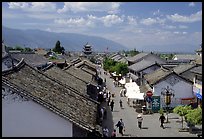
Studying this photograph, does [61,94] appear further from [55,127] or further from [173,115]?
[173,115]

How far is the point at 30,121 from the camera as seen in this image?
11.8 metres

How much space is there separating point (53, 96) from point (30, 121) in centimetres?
253

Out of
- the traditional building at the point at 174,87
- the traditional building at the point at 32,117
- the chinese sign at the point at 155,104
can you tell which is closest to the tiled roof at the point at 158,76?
the traditional building at the point at 174,87

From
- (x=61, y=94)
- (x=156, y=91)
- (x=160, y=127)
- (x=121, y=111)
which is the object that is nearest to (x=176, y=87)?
(x=156, y=91)

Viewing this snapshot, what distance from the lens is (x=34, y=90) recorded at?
13203 mm

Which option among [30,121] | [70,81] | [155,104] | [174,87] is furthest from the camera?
[174,87]

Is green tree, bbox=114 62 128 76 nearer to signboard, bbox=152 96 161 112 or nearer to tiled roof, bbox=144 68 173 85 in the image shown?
tiled roof, bbox=144 68 173 85

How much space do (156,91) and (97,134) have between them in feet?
81.6

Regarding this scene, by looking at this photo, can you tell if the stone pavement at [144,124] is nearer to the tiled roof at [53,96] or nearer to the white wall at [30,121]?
the tiled roof at [53,96]

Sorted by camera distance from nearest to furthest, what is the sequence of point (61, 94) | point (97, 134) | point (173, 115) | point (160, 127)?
1. point (97, 134)
2. point (61, 94)
3. point (160, 127)
4. point (173, 115)

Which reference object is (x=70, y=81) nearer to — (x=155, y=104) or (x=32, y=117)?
(x=155, y=104)

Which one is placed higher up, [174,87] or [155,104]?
[174,87]

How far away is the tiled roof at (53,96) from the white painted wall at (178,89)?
65.7 feet

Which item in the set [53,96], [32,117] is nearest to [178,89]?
[53,96]
